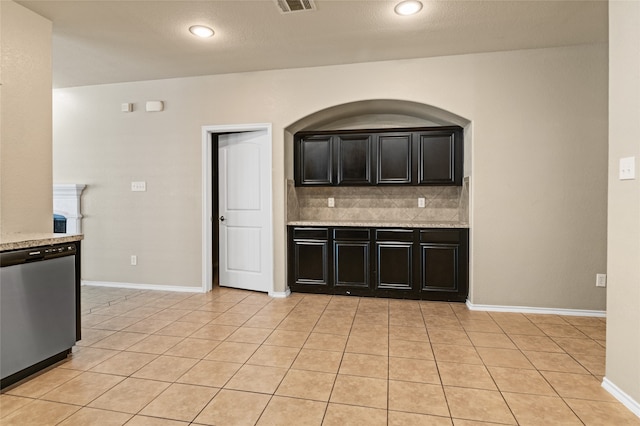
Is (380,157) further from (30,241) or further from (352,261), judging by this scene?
(30,241)

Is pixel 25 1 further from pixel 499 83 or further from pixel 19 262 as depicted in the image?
pixel 499 83

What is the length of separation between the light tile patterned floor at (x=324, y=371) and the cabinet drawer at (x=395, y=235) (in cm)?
83

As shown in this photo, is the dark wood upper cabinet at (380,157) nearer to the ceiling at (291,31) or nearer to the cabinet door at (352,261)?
the cabinet door at (352,261)

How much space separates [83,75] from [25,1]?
69.2 inches

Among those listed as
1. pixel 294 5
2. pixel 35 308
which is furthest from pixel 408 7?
pixel 35 308

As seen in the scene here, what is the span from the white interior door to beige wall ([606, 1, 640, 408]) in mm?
3290

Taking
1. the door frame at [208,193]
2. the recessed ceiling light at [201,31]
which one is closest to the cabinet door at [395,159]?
the door frame at [208,193]

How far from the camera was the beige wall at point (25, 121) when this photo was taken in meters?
2.74

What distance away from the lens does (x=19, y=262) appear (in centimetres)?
222

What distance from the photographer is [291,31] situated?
329 centimetres

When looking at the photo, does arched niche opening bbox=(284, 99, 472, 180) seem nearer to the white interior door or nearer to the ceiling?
the white interior door

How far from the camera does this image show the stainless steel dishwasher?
2.15 meters

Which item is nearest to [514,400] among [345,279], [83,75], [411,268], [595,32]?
[411,268]

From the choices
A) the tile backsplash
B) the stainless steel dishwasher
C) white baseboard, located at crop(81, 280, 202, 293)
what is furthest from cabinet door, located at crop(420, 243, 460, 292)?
the stainless steel dishwasher
